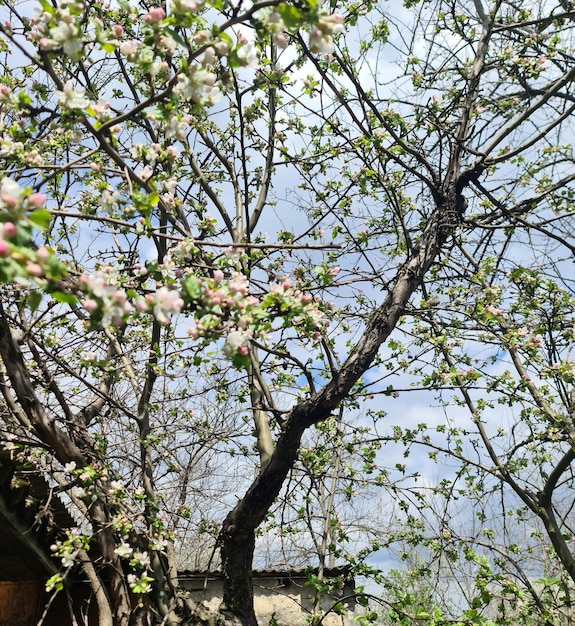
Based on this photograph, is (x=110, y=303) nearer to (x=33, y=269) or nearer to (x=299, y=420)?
(x=33, y=269)

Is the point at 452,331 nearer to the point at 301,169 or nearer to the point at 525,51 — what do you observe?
the point at 301,169

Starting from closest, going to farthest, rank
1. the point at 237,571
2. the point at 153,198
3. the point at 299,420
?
1. the point at 153,198
2. the point at 299,420
3. the point at 237,571

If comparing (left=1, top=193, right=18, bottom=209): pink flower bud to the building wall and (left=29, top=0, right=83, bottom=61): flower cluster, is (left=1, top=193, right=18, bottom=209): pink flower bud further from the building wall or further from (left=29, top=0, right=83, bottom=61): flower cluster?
the building wall

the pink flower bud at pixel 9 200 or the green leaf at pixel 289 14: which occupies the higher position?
the green leaf at pixel 289 14

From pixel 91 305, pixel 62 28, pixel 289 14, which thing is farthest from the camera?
pixel 62 28

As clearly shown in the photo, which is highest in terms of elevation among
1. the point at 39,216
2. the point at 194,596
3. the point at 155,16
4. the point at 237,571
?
the point at 155,16

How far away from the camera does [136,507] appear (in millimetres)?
4387

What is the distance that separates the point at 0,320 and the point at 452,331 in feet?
10.7

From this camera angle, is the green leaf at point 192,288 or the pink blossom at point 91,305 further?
the green leaf at point 192,288

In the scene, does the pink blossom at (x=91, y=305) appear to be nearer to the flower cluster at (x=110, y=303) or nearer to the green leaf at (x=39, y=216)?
the flower cluster at (x=110, y=303)

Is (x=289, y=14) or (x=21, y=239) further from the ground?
(x=289, y=14)

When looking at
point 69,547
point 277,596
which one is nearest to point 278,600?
point 277,596

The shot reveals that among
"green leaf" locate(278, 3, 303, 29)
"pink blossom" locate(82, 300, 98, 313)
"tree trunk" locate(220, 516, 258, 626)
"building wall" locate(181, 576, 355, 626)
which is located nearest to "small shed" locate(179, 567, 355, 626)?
"building wall" locate(181, 576, 355, 626)

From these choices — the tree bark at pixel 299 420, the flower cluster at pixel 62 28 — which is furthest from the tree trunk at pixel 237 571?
the flower cluster at pixel 62 28
